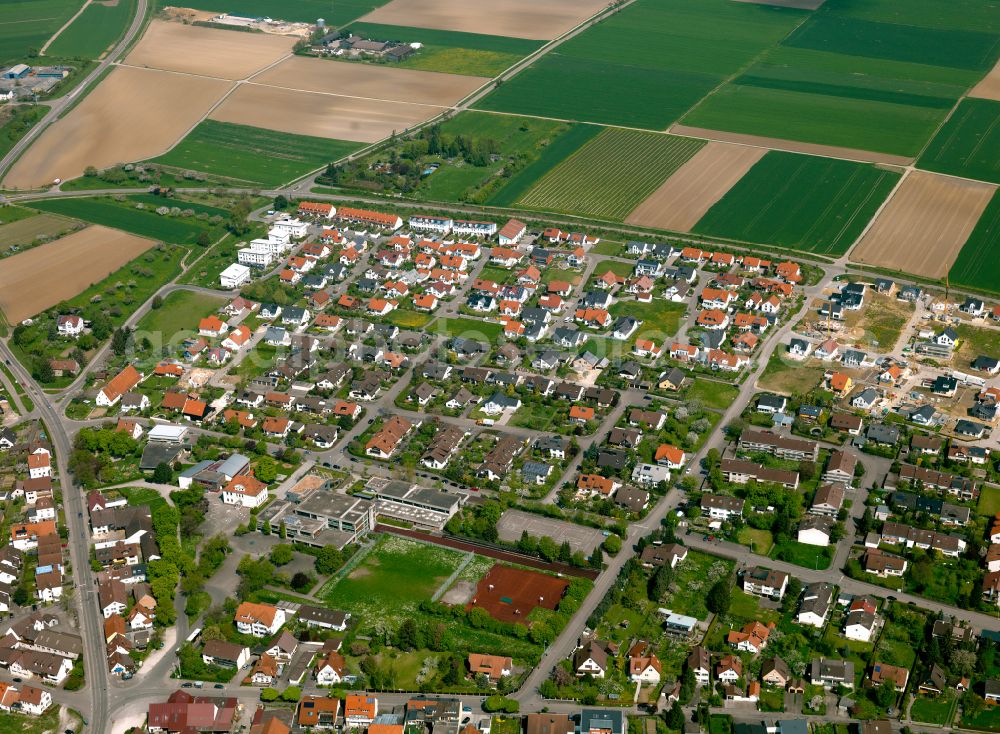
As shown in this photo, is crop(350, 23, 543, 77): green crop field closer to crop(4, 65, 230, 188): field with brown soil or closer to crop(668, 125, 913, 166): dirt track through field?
crop(4, 65, 230, 188): field with brown soil

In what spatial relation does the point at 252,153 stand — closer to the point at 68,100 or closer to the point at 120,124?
the point at 120,124

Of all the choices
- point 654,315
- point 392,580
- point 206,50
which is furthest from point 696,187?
point 206,50

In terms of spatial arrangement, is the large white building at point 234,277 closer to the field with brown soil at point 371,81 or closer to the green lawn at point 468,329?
the green lawn at point 468,329

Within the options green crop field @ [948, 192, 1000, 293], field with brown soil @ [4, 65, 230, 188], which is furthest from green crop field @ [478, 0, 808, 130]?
green crop field @ [948, 192, 1000, 293]

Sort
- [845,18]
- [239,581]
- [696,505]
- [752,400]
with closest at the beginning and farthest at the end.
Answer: [239,581], [696,505], [752,400], [845,18]

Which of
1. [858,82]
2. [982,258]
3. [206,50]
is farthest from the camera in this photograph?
[206,50]

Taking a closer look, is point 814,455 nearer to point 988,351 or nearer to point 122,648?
point 988,351

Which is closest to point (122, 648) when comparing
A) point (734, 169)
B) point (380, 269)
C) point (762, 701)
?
point (762, 701)

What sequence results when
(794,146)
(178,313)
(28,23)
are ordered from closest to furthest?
(178,313) < (794,146) < (28,23)
